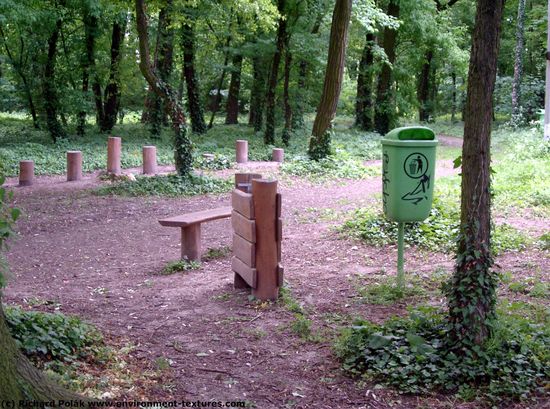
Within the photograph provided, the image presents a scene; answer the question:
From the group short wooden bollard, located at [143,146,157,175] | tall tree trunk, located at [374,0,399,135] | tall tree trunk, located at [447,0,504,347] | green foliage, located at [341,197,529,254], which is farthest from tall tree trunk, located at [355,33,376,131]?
tall tree trunk, located at [447,0,504,347]

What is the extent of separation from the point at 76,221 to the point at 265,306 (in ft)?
20.5

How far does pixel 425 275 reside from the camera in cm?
709

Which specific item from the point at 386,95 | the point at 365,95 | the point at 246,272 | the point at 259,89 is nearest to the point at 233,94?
the point at 259,89

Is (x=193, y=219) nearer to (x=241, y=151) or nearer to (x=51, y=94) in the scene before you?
(x=241, y=151)

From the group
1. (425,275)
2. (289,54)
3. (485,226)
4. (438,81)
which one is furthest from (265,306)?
(438,81)

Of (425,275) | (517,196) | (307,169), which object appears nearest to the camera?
(425,275)

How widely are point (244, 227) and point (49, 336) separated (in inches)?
98.3

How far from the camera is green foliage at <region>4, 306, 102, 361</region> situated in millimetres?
4234

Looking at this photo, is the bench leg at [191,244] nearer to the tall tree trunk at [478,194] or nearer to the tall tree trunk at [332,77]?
the tall tree trunk at [478,194]

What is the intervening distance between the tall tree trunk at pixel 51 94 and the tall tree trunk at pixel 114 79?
86.6 inches

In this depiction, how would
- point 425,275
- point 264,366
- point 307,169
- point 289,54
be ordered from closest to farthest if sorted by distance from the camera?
point 264,366 → point 425,275 → point 307,169 → point 289,54

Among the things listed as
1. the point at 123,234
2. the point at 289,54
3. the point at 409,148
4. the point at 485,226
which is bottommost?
the point at 123,234

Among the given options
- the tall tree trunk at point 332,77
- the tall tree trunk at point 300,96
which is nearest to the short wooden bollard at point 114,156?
the tall tree trunk at point 332,77

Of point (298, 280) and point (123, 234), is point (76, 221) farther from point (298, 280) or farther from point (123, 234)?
point (298, 280)
